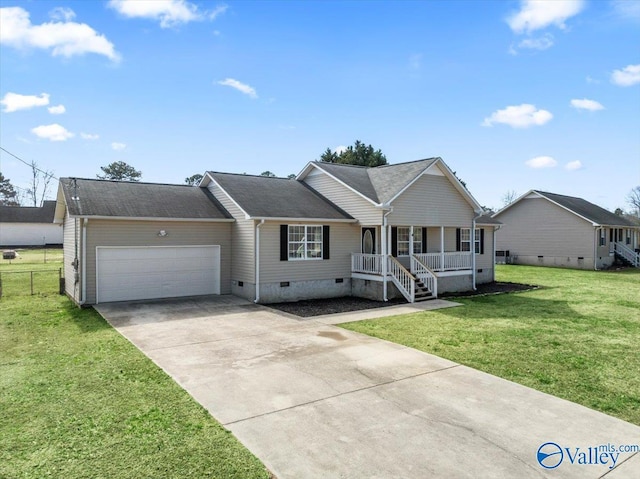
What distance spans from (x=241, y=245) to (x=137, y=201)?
14.0 feet

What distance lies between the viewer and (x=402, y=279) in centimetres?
1552

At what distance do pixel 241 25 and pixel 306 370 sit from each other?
12003mm

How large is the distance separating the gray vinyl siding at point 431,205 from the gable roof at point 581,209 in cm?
1526

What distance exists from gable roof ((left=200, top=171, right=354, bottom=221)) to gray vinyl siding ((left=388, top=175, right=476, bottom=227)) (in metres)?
2.12

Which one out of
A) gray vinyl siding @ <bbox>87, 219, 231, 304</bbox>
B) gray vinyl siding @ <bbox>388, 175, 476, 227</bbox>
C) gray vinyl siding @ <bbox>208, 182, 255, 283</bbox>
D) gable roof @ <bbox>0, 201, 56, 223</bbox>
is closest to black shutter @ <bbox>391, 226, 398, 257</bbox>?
gray vinyl siding @ <bbox>388, 175, 476, 227</bbox>

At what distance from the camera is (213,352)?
8469mm

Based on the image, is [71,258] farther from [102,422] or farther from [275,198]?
[102,422]

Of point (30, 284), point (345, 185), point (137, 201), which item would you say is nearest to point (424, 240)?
point (345, 185)

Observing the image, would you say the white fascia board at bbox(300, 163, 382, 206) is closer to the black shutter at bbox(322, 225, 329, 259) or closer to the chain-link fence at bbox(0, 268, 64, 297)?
the black shutter at bbox(322, 225, 329, 259)

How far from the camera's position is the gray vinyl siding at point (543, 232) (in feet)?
95.0

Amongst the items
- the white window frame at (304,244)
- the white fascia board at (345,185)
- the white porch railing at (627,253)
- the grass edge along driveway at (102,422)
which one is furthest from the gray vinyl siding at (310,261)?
the white porch railing at (627,253)

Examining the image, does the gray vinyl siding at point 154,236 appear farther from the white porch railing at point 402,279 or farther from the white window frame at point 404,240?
the white window frame at point 404,240

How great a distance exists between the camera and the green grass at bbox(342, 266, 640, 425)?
21.7ft

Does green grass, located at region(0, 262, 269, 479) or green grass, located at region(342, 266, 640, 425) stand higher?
green grass, located at region(0, 262, 269, 479)
